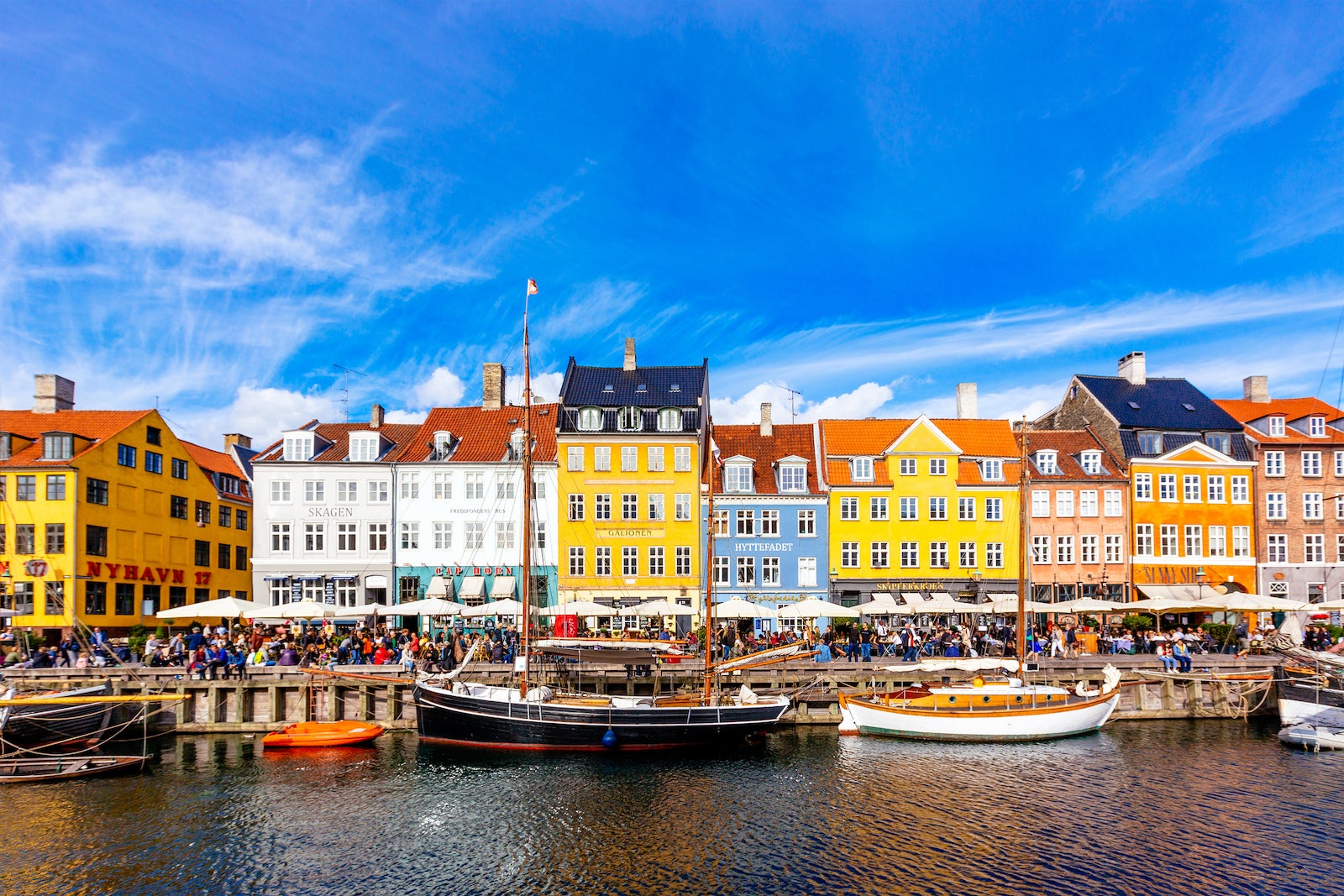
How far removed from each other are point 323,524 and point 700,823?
35.6 m

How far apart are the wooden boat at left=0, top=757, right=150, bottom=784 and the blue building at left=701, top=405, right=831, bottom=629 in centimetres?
3063

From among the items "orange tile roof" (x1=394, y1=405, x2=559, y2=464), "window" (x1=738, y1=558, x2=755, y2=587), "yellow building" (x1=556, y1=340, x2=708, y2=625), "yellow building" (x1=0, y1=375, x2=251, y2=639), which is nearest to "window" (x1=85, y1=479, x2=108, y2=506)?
"yellow building" (x1=0, y1=375, x2=251, y2=639)

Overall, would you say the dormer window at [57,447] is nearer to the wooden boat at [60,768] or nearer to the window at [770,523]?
the wooden boat at [60,768]

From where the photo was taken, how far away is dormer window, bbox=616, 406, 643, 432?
176 ft

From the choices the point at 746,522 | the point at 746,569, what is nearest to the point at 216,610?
the point at 746,569

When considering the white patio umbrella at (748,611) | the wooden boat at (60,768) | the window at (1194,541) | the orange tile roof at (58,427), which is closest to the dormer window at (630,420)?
the white patio umbrella at (748,611)

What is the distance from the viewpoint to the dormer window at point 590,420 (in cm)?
5350

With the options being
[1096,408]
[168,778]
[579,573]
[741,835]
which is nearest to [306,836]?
[168,778]

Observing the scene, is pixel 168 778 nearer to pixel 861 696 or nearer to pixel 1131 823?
pixel 861 696

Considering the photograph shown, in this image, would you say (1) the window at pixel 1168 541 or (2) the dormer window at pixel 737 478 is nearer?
(2) the dormer window at pixel 737 478

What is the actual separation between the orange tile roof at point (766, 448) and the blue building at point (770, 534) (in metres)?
0.16

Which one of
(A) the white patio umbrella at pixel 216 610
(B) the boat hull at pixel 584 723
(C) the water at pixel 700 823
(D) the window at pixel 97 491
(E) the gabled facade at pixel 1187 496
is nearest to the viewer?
(C) the water at pixel 700 823

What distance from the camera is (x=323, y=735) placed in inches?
1303

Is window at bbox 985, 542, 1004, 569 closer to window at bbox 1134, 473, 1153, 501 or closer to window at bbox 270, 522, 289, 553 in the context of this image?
window at bbox 1134, 473, 1153, 501
